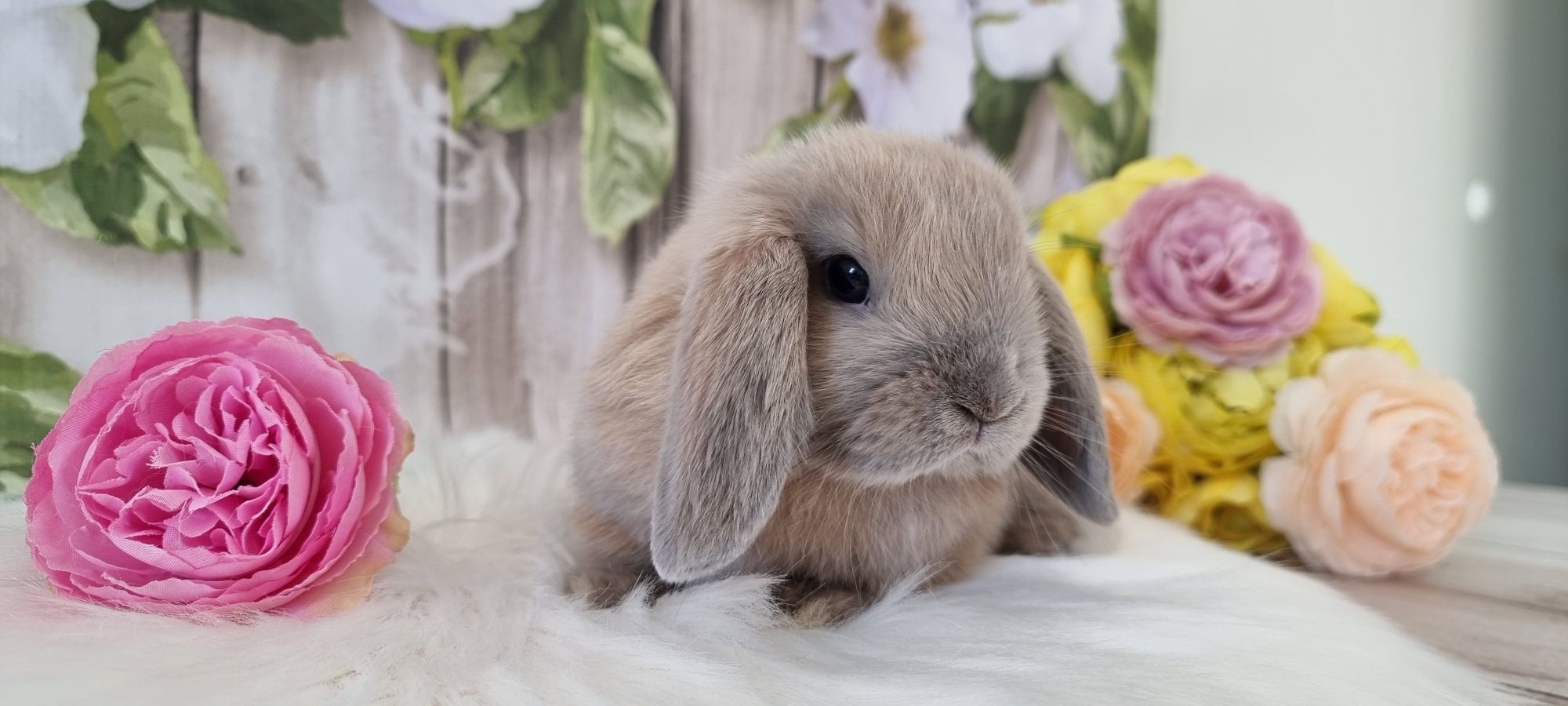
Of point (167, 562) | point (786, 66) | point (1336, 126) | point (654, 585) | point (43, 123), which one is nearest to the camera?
point (167, 562)

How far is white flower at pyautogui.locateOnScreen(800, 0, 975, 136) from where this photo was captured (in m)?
1.33

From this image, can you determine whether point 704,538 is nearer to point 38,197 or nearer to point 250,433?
point 250,433

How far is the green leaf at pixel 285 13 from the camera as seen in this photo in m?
1.00

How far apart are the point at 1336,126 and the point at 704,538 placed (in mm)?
1675

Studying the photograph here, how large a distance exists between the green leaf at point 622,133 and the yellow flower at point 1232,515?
31.8 inches

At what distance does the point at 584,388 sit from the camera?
0.78 m

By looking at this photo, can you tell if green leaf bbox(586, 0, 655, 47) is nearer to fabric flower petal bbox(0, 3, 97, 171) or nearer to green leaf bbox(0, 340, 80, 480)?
fabric flower petal bbox(0, 3, 97, 171)

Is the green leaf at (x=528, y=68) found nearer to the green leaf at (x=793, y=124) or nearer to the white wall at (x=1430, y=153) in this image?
the green leaf at (x=793, y=124)

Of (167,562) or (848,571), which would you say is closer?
(167,562)

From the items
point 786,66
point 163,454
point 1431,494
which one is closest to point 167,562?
point 163,454

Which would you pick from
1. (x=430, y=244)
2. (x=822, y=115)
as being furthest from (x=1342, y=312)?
(x=430, y=244)

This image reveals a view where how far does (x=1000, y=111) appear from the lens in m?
1.46

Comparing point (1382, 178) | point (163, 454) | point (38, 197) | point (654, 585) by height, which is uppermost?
point (1382, 178)

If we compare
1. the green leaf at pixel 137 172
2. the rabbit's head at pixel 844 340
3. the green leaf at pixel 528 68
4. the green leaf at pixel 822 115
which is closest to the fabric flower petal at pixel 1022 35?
the green leaf at pixel 822 115
